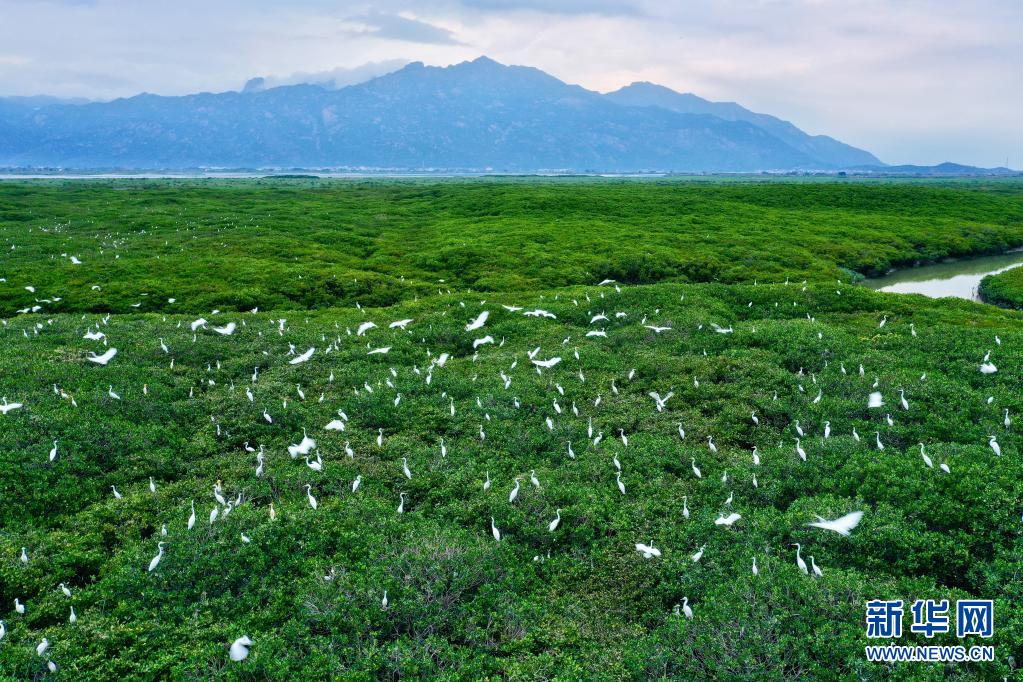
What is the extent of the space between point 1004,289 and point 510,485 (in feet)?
117

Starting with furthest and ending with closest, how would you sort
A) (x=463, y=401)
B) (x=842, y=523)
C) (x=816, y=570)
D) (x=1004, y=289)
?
(x=1004, y=289) → (x=463, y=401) → (x=842, y=523) → (x=816, y=570)

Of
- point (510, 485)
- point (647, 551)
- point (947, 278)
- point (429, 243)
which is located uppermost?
point (429, 243)

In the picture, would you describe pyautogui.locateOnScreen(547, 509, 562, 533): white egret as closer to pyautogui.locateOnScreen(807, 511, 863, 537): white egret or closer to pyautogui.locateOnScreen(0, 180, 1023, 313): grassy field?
pyautogui.locateOnScreen(807, 511, 863, 537): white egret

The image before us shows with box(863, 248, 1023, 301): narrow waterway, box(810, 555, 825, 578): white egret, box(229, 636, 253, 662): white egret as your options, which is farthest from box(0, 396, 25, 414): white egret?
box(863, 248, 1023, 301): narrow waterway

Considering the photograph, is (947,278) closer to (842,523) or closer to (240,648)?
(842,523)

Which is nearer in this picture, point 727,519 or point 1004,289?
point 727,519

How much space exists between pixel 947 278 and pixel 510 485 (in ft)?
144

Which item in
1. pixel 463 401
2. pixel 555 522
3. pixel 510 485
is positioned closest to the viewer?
pixel 555 522

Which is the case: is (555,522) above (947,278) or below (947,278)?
below

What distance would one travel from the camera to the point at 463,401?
16.9 metres

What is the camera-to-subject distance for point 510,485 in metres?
12.8

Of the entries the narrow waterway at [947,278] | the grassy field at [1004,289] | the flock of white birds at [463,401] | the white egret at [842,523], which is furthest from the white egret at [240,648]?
the grassy field at [1004,289]

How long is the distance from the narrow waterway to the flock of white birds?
65.4ft

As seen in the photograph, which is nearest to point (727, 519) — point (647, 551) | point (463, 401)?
point (647, 551)
